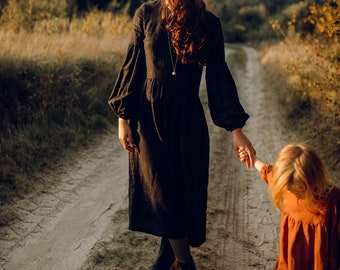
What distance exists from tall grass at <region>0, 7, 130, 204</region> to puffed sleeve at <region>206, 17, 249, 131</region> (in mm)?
2701

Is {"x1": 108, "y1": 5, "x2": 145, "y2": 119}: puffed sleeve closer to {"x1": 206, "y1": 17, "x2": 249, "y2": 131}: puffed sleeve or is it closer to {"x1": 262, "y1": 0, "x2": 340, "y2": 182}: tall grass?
{"x1": 206, "y1": 17, "x2": 249, "y2": 131}: puffed sleeve

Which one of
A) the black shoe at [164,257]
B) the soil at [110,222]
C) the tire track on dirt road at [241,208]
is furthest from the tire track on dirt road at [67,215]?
the tire track on dirt road at [241,208]

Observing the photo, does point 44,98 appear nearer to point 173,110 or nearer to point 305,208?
point 173,110

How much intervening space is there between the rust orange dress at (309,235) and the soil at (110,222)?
3.46ft

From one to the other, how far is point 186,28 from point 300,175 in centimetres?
109

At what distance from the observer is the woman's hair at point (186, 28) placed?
116 inches

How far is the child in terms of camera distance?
2.65 m

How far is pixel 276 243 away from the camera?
4363 millimetres

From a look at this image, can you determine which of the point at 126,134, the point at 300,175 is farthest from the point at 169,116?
the point at 300,175

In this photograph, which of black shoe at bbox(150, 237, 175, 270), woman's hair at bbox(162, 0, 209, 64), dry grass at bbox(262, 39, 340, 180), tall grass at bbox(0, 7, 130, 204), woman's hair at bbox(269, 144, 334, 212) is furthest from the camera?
dry grass at bbox(262, 39, 340, 180)

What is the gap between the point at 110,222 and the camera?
459 cm

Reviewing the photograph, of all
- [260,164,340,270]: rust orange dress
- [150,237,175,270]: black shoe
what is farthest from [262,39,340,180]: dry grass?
[260,164,340,270]: rust orange dress

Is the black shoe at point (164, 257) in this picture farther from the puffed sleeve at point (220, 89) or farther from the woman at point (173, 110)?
the puffed sleeve at point (220, 89)

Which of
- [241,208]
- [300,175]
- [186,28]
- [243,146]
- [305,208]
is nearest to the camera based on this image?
[300,175]
